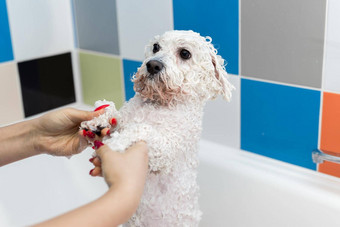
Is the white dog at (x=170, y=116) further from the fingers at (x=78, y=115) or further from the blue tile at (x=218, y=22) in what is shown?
the blue tile at (x=218, y=22)

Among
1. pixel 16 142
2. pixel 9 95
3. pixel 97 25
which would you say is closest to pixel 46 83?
pixel 9 95

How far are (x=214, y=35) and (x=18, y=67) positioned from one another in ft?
2.22

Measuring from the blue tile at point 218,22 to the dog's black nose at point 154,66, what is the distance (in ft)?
1.69

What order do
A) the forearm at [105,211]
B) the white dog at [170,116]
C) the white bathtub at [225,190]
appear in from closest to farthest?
the forearm at [105,211] < the white dog at [170,116] < the white bathtub at [225,190]

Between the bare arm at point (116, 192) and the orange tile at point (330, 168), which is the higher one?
the bare arm at point (116, 192)

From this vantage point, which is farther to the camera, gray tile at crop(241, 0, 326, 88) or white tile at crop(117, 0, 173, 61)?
white tile at crop(117, 0, 173, 61)

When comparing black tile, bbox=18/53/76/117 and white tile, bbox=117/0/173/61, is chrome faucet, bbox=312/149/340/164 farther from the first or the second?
black tile, bbox=18/53/76/117

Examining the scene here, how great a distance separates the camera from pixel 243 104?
130cm

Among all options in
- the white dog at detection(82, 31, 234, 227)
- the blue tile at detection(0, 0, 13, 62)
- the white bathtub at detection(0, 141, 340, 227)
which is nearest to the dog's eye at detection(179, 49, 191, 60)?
the white dog at detection(82, 31, 234, 227)

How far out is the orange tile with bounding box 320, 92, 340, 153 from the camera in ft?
3.71

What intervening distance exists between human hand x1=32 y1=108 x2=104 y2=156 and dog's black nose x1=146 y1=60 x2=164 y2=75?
0.81ft

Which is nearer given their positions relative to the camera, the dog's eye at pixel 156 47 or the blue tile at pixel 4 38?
the dog's eye at pixel 156 47

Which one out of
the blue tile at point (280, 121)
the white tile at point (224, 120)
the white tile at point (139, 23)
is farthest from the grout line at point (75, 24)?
the blue tile at point (280, 121)

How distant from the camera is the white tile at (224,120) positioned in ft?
4.32
